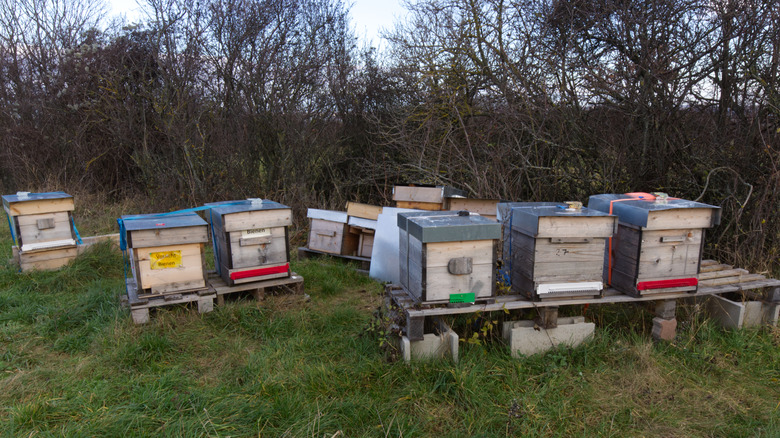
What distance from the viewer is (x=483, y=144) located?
7.16 meters

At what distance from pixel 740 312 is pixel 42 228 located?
7.37 meters

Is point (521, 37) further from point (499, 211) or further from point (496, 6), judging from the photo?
point (499, 211)

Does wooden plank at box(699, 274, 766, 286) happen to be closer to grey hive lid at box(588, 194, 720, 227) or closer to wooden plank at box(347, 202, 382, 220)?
grey hive lid at box(588, 194, 720, 227)

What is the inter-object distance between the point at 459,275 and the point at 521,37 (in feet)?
15.8

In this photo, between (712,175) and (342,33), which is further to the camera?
(342,33)

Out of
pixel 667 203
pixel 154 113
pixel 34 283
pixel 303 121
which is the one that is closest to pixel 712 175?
pixel 667 203

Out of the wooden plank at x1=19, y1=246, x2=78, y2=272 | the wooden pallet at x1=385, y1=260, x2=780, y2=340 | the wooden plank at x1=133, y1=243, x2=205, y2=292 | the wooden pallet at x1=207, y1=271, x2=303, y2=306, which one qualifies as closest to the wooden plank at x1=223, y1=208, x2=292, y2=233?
the wooden plank at x1=133, y1=243, x2=205, y2=292

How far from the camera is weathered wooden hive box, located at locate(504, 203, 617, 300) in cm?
357

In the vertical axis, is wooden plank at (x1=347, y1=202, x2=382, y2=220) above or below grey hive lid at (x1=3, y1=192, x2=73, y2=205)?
below

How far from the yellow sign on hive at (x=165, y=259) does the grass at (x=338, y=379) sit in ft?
1.35

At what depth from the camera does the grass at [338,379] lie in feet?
9.53

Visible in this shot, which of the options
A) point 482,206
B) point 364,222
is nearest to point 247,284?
point 364,222

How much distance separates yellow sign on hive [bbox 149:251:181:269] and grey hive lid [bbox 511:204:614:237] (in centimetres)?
293

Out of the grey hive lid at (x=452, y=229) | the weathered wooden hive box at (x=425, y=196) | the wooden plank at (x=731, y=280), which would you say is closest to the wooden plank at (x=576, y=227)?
the grey hive lid at (x=452, y=229)
